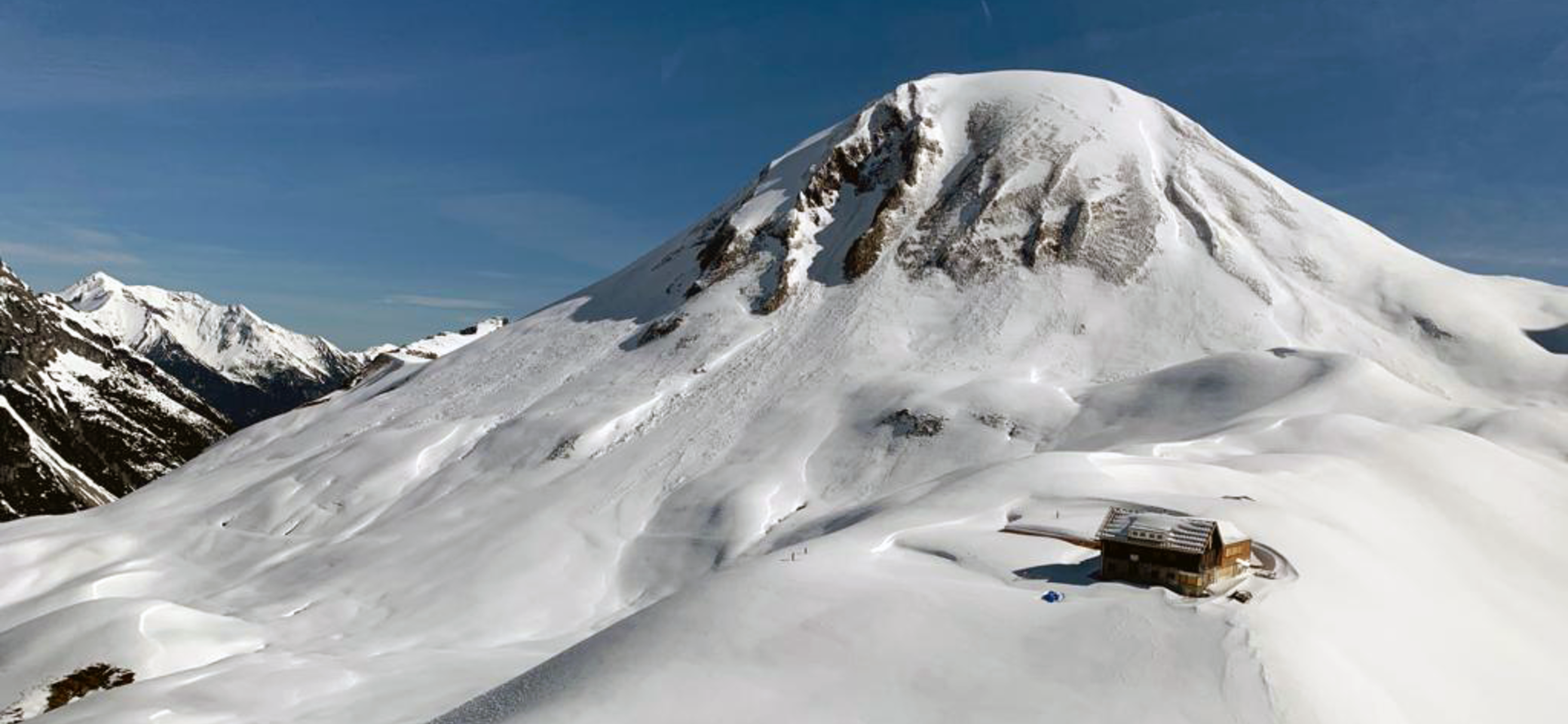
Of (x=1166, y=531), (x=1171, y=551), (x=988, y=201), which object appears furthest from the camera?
(x=988, y=201)

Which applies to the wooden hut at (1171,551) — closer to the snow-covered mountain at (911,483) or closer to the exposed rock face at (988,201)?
the snow-covered mountain at (911,483)

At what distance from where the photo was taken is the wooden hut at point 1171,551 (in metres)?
32.1

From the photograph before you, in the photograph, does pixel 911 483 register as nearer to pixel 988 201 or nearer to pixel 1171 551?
pixel 1171 551

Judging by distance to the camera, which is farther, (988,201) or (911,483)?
(988,201)

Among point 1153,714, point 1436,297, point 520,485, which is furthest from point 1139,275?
point 1153,714

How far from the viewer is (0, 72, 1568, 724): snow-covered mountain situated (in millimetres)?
28766

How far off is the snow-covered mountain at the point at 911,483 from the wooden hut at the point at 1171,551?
1.33 metres

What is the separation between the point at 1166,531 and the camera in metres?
32.8

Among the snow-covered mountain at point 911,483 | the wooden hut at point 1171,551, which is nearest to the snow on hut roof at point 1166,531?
the wooden hut at point 1171,551

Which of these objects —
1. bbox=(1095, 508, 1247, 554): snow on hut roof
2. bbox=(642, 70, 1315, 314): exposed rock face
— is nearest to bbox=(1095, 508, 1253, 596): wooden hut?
bbox=(1095, 508, 1247, 554): snow on hut roof

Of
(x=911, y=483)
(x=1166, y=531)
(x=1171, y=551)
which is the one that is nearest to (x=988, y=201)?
(x=911, y=483)

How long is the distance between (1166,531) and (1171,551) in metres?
0.77

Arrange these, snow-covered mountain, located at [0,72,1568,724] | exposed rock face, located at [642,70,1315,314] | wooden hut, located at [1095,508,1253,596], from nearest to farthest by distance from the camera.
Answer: snow-covered mountain, located at [0,72,1568,724]
wooden hut, located at [1095,508,1253,596]
exposed rock face, located at [642,70,1315,314]

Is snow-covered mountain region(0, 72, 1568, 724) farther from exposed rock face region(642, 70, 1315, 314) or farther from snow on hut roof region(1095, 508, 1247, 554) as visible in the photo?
snow on hut roof region(1095, 508, 1247, 554)
